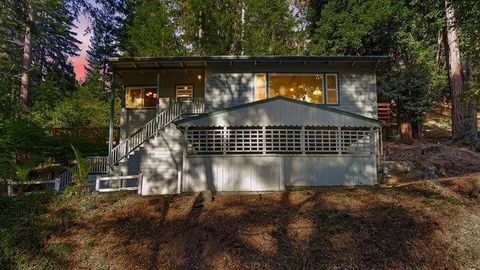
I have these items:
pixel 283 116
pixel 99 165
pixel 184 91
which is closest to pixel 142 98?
pixel 184 91

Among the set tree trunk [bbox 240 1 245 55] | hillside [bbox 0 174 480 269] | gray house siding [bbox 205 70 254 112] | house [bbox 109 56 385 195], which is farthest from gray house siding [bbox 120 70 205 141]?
tree trunk [bbox 240 1 245 55]

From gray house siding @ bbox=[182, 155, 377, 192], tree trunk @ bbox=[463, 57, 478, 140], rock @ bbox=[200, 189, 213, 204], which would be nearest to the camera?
rock @ bbox=[200, 189, 213, 204]

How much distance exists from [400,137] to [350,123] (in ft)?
42.3

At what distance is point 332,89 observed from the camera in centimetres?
1459

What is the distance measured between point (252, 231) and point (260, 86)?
28.4 ft

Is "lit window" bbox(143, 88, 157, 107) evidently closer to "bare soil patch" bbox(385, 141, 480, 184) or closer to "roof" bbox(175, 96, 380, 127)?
"roof" bbox(175, 96, 380, 127)

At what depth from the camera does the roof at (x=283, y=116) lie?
37.6 feet

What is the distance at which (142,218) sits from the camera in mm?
8695

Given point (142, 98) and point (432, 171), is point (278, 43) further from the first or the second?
point (432, 171)

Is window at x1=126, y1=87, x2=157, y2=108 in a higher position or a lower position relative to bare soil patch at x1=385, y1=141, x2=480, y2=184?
higher

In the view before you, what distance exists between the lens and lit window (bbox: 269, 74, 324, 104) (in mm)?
14664

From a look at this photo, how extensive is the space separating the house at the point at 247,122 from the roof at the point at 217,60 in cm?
5

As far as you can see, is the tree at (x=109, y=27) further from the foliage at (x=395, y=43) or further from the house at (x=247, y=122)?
the foliage at (x=395, y=43)

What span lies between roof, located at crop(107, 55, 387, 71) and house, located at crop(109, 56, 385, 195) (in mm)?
47
